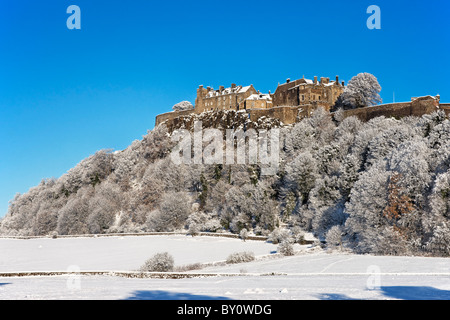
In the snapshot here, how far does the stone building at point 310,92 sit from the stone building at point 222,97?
38.2ft

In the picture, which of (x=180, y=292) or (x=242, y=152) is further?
(x=242, y=152)

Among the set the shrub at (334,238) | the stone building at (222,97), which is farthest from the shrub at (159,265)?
the stone building at (222,97)

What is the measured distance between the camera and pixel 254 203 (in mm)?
53656

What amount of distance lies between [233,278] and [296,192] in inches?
1390

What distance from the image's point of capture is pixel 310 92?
76000 mm

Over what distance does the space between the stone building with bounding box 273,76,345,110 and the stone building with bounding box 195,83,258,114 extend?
11.6 meters

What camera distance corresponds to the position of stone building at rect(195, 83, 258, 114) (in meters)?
91.0

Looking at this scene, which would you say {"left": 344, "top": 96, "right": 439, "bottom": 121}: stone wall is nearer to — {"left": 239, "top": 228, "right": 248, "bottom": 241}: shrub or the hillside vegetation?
the hillside vegetation

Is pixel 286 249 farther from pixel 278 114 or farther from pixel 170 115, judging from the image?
pixel 170 115

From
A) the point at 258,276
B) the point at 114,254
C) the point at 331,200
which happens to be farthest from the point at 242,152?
the point at 258,276

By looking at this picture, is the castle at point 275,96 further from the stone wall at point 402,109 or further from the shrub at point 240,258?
the shrub at point 240,258

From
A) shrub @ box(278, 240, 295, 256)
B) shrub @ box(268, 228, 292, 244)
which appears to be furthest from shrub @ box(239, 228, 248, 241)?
shrub @ box(278, 240, 295, 256)
